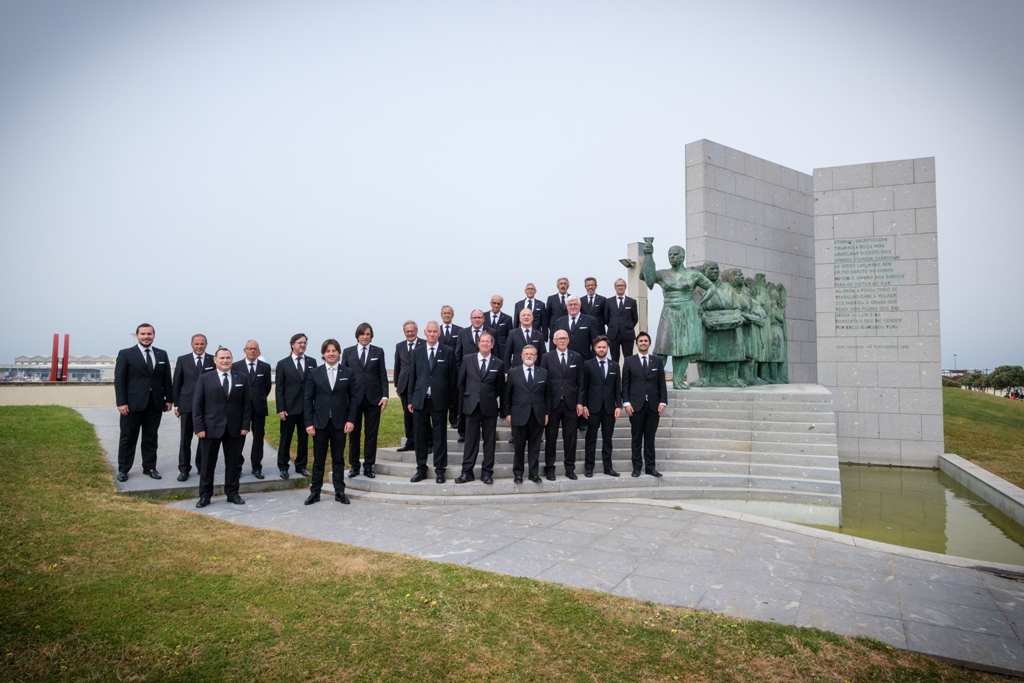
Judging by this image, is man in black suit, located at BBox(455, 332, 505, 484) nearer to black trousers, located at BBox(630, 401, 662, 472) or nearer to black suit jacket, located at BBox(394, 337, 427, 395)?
black suit jacket, located at BBox(394, 337, 427, 395)

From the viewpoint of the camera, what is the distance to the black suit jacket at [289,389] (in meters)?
7.39

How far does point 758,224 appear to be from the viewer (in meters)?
13.7

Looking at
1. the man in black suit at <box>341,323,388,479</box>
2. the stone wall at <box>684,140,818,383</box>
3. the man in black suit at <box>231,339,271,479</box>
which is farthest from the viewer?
the stone wall at <box>684,140,818,383</box>

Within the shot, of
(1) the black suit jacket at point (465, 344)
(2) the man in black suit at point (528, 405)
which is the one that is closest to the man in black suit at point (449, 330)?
(1) the black suit jacket at point (465, 344)

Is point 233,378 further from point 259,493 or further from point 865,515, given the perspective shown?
point 865,515

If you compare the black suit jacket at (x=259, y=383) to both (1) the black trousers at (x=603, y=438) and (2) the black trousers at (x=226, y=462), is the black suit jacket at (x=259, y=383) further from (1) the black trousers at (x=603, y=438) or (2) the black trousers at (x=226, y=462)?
(1) the black trousers at (x=603, y=438)

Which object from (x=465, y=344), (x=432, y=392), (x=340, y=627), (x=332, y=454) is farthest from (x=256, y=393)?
(x=340, y=627)

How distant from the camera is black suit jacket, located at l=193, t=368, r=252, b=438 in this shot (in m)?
6.38

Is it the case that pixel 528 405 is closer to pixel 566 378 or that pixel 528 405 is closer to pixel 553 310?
pixel 566 378

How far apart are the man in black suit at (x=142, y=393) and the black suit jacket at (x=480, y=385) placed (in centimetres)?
→ 349

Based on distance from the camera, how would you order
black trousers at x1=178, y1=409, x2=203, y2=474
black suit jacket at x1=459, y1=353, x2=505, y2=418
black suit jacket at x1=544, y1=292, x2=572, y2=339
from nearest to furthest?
black suit jacket at x1=459, y1=353, x2=505, y2=418, black trousers at x1=178, y1=409, x2=203, y2=474, black suit jacket at x1=544, y1=292, x2=572, y2=339

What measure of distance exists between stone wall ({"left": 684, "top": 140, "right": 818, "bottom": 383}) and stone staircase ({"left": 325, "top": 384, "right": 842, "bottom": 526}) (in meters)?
4.73

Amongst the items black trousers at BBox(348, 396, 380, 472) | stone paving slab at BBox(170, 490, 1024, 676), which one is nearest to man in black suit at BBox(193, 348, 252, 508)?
stone paving slab at BBox(170, 490, 1024, 676)

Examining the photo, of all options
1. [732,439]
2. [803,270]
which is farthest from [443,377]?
[803,270]
